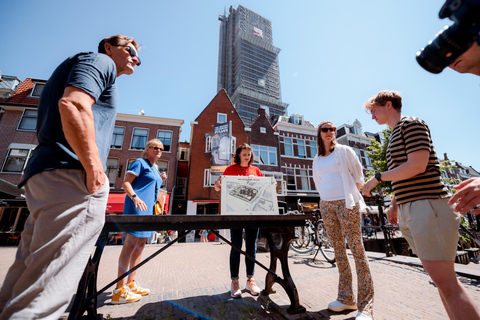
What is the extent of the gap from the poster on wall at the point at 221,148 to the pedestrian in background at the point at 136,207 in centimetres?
1377

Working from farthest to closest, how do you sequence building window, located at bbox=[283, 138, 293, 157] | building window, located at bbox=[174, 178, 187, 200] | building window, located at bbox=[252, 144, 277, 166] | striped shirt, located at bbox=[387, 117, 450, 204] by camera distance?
building window, located at bbox=[283, 138, 293, 157], building window, located at bbox=[174, 178, 187, 200], building window, located at bbox=[252, 144, 277, 166], striped shirt, located at bbox=[387, 117, 450, 204]

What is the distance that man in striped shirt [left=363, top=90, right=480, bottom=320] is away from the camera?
1.26 meters

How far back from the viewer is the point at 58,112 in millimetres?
1130

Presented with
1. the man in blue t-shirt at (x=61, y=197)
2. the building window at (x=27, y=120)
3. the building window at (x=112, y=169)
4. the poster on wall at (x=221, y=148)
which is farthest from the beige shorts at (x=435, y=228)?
the building window at (x=27, y=120)

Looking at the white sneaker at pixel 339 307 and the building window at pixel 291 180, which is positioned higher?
the building window at pixel 291 180

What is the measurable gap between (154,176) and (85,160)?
1.96 m

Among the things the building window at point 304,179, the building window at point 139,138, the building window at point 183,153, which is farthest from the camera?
the building window at point 183,153

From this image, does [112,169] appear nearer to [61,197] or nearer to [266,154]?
[266,154]

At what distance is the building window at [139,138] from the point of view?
1831 centimetres

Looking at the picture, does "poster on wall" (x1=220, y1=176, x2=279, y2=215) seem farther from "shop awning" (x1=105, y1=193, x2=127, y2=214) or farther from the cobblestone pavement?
"shop awning" (x1=105, y1=193, x2=127, y2=214)

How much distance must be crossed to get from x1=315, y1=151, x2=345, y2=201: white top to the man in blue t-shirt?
217 cm

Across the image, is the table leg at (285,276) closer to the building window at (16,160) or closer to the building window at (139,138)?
the building window at (139,138)

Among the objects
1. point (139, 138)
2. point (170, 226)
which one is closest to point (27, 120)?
point (139, 138)

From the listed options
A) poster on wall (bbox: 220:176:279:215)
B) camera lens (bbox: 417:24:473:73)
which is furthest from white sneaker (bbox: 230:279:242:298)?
camera lens (bbox: 417:24:473:73)
